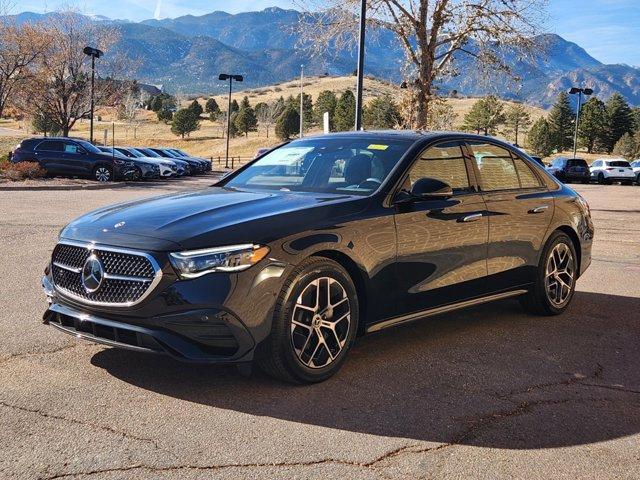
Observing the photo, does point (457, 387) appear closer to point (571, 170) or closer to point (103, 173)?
point (103, 173)

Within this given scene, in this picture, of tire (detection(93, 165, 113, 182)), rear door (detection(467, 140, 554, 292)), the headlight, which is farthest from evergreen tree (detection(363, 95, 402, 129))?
the headlight

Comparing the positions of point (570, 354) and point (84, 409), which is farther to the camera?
point (570, 354)

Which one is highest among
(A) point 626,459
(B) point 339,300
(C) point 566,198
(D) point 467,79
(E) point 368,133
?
(D) point 467,79

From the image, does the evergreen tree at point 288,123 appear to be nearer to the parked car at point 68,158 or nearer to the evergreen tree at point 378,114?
the evergreen tree at point 378,114

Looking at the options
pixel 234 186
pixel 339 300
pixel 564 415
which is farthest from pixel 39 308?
pixel 564 415

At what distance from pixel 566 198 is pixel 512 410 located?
315cm

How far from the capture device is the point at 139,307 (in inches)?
157

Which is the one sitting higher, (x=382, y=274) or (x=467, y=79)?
(x=467, y=79)

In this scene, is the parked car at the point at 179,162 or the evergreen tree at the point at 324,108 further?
the evergreen tree at the point at 324,108

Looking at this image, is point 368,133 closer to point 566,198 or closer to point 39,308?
point 566,198

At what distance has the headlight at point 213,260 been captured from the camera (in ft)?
13.0

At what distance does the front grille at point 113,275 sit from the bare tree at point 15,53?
137 feet

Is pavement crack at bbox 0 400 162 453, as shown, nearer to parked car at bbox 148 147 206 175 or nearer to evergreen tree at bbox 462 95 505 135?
parked car at bbox 148 147 206 175

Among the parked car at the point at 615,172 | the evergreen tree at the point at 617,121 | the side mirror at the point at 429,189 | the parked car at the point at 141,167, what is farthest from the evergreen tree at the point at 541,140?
the side mirror at the point at 429,189
